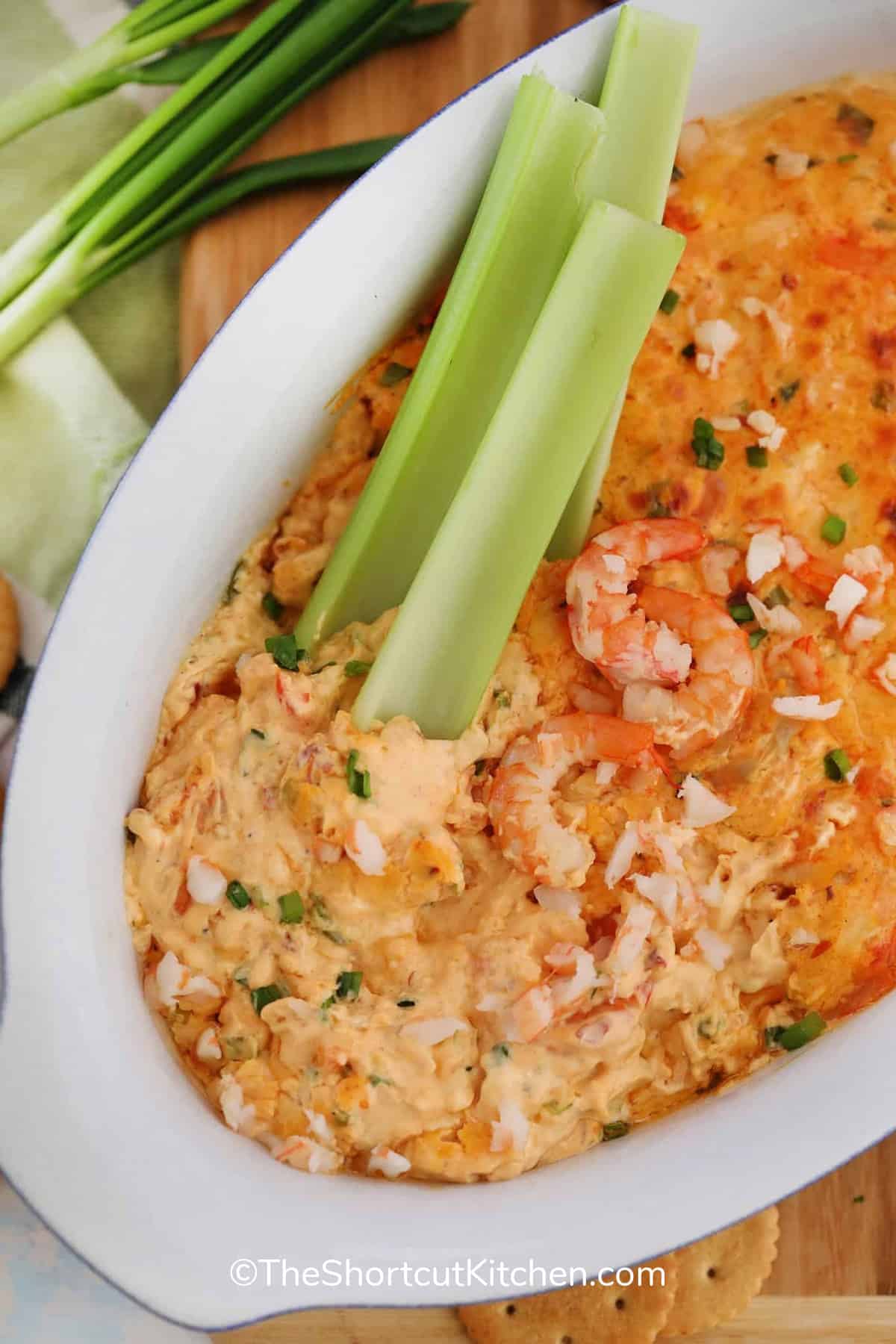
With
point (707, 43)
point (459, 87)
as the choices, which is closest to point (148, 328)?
point (459, 87)

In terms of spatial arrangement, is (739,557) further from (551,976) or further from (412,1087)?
(412,1087)

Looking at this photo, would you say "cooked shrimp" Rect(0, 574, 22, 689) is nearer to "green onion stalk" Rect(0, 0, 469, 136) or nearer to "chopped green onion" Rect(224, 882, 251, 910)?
"chopped green onion" Rect(224, 882, 251, 910)

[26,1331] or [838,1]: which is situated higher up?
[838,1]

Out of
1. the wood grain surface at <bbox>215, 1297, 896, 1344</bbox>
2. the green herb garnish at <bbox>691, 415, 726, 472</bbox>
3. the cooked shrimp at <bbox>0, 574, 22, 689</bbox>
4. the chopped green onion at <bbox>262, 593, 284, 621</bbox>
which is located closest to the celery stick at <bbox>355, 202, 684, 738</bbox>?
the green herb garnish at <bbox>691, 415, 726, 472</bbox>

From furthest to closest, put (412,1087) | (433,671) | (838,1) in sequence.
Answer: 1. (838,1)
2. (433,671)
3. (412,1087)

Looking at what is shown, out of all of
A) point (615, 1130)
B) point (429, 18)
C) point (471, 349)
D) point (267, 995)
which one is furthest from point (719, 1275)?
point (429, 18)

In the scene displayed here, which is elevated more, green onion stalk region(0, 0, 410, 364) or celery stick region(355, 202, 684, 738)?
green onion stalk region(0, 0, 410, 364)

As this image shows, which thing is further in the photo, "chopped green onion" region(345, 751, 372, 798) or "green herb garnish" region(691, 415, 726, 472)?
"green herb garnish" region(691, 415, 726, 472)
